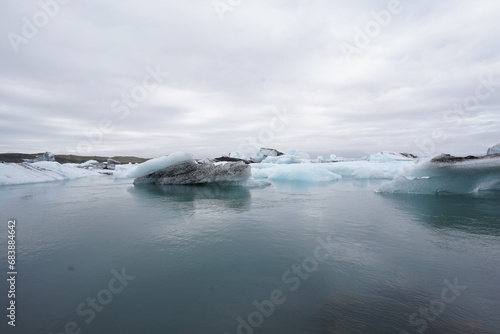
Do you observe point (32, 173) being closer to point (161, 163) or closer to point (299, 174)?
point (161, 163)

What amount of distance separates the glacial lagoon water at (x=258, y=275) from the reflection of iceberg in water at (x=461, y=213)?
0.25 ft

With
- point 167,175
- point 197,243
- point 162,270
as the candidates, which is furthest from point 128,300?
point 167,175

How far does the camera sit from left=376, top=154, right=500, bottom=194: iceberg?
9531mm

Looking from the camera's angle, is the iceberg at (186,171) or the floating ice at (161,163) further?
the iceberg at (186,171)

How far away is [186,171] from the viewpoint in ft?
52.2

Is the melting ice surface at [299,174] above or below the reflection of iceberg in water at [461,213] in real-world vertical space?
above

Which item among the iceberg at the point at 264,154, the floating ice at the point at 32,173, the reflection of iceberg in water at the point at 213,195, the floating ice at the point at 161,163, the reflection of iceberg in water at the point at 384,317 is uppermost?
the iceberg at the point at 264,154

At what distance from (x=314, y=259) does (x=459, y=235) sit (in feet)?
11.7

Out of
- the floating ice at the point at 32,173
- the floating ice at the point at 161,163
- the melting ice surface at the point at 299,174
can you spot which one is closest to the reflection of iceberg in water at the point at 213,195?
the melting ice surface at the point at 299,174

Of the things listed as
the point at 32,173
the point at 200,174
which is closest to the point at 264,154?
the point at 200,174

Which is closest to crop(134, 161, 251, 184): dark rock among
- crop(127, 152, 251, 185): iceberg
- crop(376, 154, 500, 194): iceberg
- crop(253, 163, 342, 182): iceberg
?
crop(127, 152, 251, 185): iceberg

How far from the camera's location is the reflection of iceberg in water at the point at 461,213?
225 inches

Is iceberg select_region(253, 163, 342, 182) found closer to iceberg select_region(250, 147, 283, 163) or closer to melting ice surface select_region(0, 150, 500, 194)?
melting ice surface select_region(0, 150, 500, 194)

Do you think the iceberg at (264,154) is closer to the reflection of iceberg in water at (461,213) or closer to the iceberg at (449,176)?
the iceberg at (449,176)
